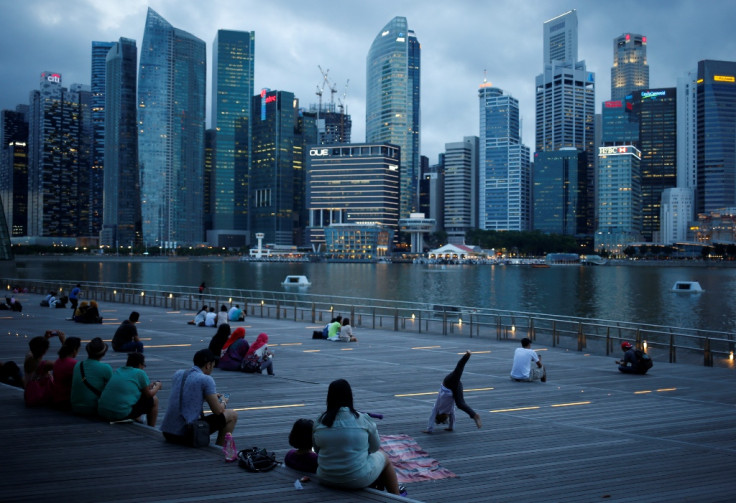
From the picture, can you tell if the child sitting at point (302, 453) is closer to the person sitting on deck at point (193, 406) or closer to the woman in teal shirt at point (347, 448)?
the woman in teal shirt at point (347, 448)

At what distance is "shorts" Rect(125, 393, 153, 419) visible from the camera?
31.2ft

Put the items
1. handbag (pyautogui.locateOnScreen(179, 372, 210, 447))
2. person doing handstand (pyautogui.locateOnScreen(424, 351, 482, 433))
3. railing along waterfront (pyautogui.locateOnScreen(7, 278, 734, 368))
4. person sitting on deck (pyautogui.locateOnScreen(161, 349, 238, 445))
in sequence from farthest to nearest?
railing along waterfront (pyautogui.locateOnScreen(7, 278, 734, 368)) → person doing handstand (pyautogui.locateOnScreen(424, 351, 482, 433)) → person sitting on deck (pyautogui.locateOnScreen(161, 349, 238, 445)) → handbag (pyautogui.locateOnScreen(179, 372, 210, 447))

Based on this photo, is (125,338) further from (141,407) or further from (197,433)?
(197,433)

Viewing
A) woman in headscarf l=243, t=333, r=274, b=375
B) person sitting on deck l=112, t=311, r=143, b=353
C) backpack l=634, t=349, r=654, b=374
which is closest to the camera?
woman in headscarf l=243, t=333, r=274, b=375

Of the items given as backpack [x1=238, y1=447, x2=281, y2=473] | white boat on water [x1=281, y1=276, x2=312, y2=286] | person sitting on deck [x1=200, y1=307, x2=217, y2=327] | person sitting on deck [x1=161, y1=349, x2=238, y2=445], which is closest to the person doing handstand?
person sitting on deck [x1=161, y1=349, x2=238, y2=445]

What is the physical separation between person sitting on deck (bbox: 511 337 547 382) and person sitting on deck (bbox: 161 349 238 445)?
908cm

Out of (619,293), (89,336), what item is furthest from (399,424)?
(619,293)

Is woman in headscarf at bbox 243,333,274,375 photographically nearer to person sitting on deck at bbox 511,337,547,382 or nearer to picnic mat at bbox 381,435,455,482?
person sitting on deck at bbox 511,337,547,382

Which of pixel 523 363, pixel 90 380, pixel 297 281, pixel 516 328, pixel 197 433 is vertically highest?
pixel 90 380

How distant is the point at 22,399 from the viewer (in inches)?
440

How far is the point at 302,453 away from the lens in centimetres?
737

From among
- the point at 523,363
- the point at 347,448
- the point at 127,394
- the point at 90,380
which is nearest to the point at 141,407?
the point at 127,394

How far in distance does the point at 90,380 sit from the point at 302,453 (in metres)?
4.23

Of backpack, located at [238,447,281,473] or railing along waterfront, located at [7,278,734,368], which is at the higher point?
backpack, located at [238,447,281,473]
